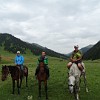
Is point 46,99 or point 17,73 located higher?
point 17,73

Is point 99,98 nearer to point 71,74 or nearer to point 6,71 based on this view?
point 71,74

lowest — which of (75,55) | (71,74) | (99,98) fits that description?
(99,98)

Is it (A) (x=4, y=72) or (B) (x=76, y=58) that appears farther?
(A) (x=4, y=72)

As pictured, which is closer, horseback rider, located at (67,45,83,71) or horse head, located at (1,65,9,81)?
horseback rider, located at (67,45,83,71)

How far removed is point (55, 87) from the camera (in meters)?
26.8

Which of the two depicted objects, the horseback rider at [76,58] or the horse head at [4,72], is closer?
the horseback rider at [76,58]

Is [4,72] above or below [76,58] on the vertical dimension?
below

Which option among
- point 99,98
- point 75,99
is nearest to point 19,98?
point 75,99

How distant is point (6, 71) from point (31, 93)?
9.49ft

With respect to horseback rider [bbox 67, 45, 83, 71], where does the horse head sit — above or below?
below

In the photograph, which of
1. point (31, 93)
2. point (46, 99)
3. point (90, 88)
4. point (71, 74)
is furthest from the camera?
point (90, 88)

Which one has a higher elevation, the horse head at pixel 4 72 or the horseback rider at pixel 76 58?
the horseback rider at pixel 76 58

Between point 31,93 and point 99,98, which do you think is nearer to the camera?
point 99,98

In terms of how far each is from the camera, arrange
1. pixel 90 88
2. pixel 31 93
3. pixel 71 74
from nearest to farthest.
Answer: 1. pixel 71 74
2. pixel 31 93
3. pixel 90 88
